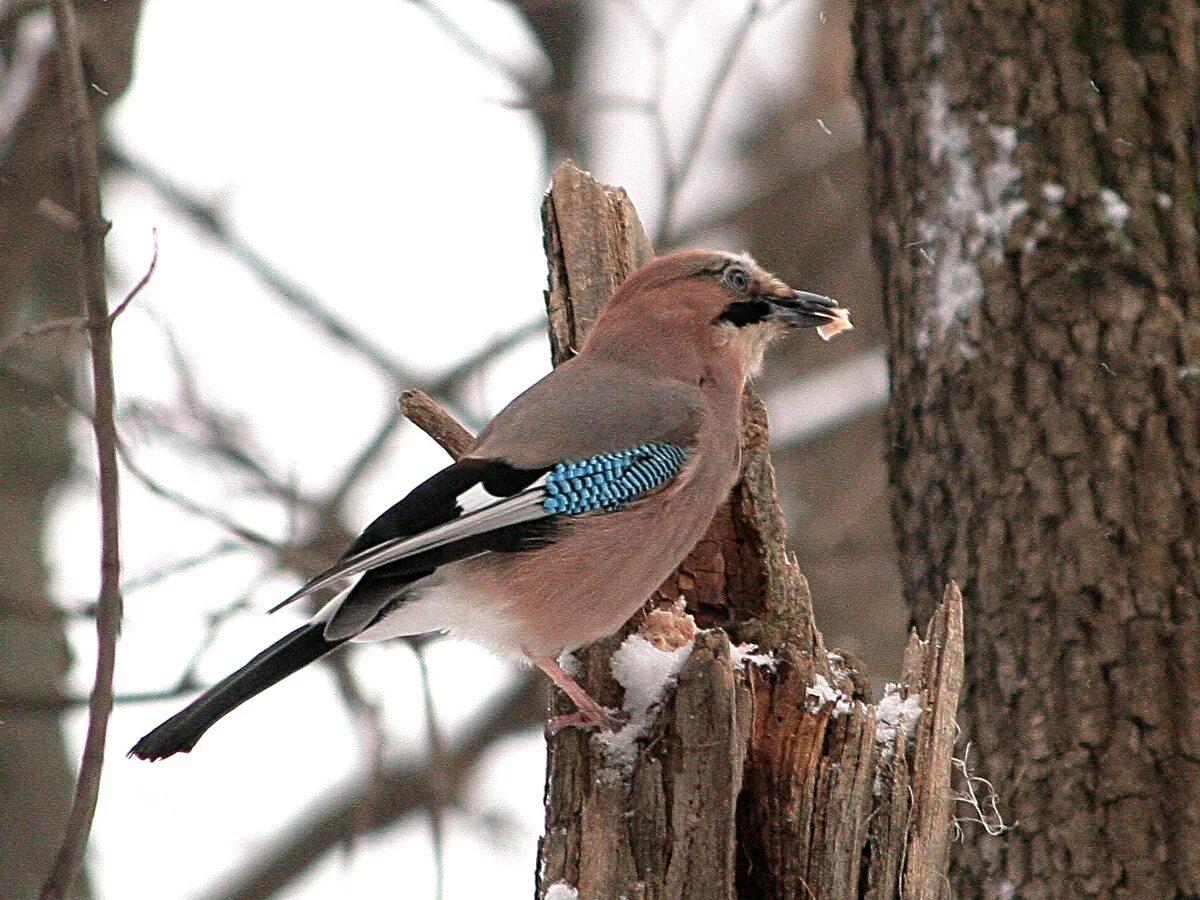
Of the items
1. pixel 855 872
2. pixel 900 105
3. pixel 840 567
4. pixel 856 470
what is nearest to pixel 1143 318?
pixel 900 105

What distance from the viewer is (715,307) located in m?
4.99

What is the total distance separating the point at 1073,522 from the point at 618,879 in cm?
154

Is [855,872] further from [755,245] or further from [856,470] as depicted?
[755,245]

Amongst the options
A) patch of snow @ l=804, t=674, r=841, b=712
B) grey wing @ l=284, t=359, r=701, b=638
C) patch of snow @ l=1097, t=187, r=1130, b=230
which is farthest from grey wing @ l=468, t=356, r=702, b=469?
patch of snow @ l=1097, t=187, r=1130, b=230

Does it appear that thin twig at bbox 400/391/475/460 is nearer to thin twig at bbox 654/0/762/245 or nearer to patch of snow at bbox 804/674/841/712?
patch of snow at bbox 804/674/841/712

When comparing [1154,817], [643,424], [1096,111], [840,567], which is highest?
[840,567]

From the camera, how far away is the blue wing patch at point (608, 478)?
428 centimetres

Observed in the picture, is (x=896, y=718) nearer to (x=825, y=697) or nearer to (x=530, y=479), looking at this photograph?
(x=825, y=697)

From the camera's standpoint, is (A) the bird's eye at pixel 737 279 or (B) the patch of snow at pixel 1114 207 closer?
(B) the patch of snow at pixel 1114 207

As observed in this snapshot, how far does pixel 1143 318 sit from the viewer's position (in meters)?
4.24

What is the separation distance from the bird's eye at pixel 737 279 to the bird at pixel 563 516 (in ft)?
0.72

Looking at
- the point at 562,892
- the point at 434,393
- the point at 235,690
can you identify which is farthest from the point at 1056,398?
the point at 434,393

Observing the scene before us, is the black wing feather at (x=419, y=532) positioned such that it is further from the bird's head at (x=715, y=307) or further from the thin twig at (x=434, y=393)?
the thin twig at (x=434, y=393)

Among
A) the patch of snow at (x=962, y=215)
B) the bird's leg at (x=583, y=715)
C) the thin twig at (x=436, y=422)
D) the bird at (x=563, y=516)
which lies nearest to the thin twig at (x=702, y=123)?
the bird at (x=563, y=516)
